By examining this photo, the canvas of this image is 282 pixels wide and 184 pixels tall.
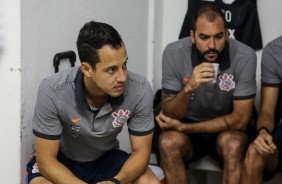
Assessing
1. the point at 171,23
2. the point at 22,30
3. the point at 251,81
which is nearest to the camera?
the point at 22,30

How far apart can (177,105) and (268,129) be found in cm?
49

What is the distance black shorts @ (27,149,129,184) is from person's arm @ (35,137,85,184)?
0.50 feet

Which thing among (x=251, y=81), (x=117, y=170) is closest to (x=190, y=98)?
(x=251, y=81)

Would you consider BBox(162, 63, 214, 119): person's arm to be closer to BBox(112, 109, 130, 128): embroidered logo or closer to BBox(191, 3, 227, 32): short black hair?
BBox(191, 3, 227, 32): short black hair

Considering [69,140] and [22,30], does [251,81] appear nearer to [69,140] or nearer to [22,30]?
[69,140]

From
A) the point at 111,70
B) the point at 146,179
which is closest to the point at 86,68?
the point at 111,70

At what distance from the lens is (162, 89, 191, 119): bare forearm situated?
2893mm

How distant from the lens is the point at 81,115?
238cm

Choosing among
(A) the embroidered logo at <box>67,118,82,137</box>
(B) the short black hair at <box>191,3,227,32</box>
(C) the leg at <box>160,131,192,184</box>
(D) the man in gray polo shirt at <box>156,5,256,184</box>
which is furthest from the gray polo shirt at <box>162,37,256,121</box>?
(A) the embroidered logo at <box>67,118,82,137</box>

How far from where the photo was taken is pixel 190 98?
296 cm

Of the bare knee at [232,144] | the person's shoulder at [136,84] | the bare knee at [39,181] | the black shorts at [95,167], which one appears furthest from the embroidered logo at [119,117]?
the bare knee at [232,144]

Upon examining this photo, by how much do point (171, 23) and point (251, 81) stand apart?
1054 mm

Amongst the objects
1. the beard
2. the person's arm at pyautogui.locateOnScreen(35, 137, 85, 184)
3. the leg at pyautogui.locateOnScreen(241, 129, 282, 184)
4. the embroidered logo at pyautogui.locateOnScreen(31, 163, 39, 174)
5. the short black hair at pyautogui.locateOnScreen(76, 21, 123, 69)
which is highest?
the short black hair at pyautogui.locateOnScreen(76, 21, 123, 69)

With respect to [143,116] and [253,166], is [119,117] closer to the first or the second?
[143,116]
